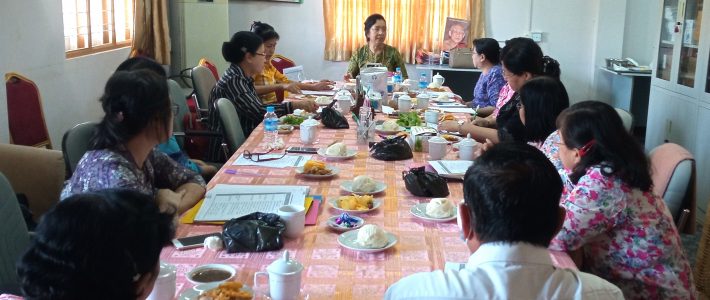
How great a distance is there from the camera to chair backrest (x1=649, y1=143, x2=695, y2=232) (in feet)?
7.69

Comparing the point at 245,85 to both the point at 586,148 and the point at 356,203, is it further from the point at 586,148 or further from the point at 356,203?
the point at 586,148

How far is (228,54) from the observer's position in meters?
4.17

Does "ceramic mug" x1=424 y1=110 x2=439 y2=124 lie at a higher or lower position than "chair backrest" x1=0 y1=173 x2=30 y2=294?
higher

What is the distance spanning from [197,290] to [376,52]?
4.41 meters

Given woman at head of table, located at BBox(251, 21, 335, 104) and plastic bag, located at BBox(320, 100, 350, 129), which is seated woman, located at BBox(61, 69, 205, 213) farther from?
woman at head of table, located at BBox(251, 21, 335, 104)

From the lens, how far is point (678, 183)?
2.35m

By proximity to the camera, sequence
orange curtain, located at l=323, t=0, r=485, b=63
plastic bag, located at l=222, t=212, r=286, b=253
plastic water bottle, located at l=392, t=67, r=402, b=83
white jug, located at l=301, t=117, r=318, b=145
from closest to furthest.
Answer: plastic bag, located at l=222, t=212, r=286, b=253 → white jug, located at l=301, t=117, r=318, b=145 → plastic water bottle, located at l=392, t=67, r=402, b=83 → orange curtain, located at l=323, t=0, r=485, b=63

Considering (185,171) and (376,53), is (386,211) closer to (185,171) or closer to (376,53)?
(185,171)

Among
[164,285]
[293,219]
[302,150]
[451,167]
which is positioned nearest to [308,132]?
[302,150]

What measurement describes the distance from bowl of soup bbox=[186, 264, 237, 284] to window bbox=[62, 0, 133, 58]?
12.5 ft

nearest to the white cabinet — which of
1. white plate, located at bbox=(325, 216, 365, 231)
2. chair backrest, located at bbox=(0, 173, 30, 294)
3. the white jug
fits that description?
the white jug

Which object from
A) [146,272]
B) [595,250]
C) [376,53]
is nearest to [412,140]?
[595,250]

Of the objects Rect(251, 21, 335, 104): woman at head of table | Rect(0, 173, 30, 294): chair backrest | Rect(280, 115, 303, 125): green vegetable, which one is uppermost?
Rect(251, 21, 335, 104): woman at head of table

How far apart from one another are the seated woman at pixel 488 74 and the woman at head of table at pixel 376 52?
949 millimetres
